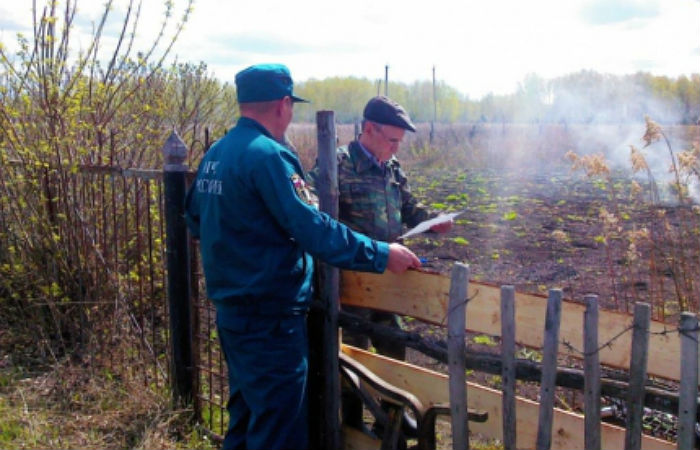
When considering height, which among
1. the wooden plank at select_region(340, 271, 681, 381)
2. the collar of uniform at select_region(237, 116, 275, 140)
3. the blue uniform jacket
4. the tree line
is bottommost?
the wooden plank at select_region(340, 271, 681, 381)

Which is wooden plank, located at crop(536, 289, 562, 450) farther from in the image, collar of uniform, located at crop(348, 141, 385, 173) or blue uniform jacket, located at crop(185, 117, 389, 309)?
collar of uniform, located at crop(348, 141, 385, 173)

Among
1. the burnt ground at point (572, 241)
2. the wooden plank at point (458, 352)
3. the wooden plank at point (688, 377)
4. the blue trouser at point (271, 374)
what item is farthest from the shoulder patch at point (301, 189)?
the burnt ground at point (572, 241)

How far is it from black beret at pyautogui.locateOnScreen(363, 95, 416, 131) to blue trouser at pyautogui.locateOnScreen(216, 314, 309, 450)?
1.47 meters

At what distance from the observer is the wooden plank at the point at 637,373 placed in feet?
7.89

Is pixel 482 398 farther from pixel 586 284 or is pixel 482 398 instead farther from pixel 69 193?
pixel 586 284

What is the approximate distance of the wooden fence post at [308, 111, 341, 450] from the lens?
3.33 metres

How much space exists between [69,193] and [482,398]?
141 inches

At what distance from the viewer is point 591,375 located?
2.54 meters

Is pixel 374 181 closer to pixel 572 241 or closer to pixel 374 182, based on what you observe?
pixel 374 182

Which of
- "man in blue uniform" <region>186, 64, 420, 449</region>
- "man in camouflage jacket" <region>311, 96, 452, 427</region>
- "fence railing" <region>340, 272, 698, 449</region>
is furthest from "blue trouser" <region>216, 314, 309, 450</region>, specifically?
"man in camouflage jacket" <region>311, 96, 452, 427</region>

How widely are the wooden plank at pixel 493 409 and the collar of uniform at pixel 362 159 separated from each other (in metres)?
1.16

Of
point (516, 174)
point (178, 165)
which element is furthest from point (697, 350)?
point (516, 174)

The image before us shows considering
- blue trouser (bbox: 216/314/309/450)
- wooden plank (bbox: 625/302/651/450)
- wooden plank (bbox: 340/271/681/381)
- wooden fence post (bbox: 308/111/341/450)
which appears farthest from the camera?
wooden fence post (bbox: 308/111/341/450)

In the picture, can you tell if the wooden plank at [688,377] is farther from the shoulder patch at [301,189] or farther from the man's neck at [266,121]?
the man's neck at [266,121]
